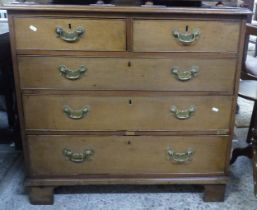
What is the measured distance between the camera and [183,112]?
4.44 ft

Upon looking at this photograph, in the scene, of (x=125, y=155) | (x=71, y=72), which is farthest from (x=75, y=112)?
(x=125, y=155)

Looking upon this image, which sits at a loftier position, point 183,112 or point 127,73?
point 127,73

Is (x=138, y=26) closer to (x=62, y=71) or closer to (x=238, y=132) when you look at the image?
(x=62, y=71)

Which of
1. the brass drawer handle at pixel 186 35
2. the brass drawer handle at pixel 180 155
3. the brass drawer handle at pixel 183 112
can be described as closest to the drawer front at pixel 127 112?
→ the brass drawer handle at pixel 183 112

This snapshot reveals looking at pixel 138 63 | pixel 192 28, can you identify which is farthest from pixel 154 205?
pixel 192 28

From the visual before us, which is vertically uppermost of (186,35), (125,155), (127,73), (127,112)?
(186,35)

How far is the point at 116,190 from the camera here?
1.60 m

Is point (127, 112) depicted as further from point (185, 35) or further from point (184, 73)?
point (185, 35)

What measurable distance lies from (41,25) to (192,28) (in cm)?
56

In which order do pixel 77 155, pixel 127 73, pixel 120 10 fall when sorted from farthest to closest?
1. pixel 77 155
2. pixel 127 73
3. pixel 120 10

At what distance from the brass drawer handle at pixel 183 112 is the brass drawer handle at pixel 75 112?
0.35 metres

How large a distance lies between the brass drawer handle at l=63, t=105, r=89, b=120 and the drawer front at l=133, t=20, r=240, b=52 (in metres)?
0.33

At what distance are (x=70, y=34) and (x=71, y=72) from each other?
148 millimetres

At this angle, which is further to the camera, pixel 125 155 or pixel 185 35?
pixel 125 155
